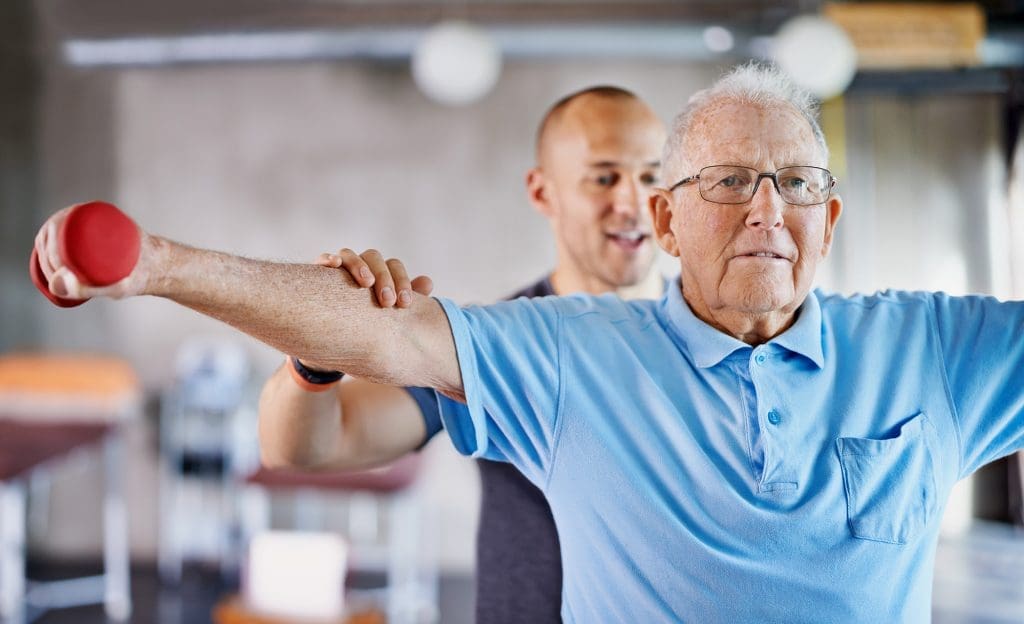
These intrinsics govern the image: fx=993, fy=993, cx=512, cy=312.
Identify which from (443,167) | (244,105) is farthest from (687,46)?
(244,105)

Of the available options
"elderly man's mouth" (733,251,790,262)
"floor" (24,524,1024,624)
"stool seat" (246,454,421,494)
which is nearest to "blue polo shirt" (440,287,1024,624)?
"elderly man's mouth" (733,251,790,262)

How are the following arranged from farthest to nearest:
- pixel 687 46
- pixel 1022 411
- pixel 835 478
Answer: pixel 687 46 < pixel 1022 411 < pixel 835 478

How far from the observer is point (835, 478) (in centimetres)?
122

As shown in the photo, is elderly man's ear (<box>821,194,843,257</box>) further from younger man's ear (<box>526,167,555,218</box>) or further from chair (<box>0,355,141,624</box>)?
chair (<box>0,355,141,624</box>)

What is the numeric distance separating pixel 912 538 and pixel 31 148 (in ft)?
18.7

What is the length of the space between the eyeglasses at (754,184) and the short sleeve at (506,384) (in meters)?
0.28

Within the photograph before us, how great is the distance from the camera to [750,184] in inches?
51.1

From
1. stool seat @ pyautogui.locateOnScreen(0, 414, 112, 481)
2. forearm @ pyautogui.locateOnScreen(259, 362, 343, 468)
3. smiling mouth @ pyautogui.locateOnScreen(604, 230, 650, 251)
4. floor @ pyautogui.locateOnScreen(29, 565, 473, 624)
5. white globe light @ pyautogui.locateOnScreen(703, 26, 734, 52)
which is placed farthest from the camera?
white globe light @ pyautogui.locateOnScreen(703, 26, 734, 52)

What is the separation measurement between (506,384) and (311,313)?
0.94ft

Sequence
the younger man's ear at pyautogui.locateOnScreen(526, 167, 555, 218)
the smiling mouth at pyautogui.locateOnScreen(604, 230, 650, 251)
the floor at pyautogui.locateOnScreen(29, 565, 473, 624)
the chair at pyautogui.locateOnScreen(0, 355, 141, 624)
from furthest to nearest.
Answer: the floor at pyautogui.locateOnScreen(29, 565, 473, 624) < the chair at pyautogui.locateOnScreen(0, 355, 141, 624) < the younger man's ear at pyautogui.locateOnScreen(526, 167, 555, 218) < the smiling mouth at pyautogui.locateOnScreen(604, 230, 650, 251)

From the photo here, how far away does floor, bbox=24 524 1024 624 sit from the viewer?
14.6 feet

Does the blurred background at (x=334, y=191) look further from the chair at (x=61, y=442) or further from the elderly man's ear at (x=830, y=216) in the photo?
the elderly man's ear at (x=830, y=216)

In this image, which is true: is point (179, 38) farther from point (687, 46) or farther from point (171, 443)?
point (687, 46)

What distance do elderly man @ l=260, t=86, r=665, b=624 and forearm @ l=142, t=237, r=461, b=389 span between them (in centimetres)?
4
